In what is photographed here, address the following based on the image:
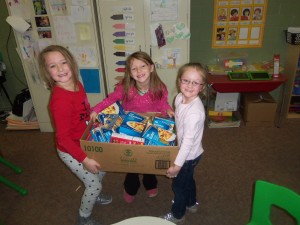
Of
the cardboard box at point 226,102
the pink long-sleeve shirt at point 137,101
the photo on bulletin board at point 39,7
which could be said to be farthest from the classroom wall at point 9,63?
the cardboard box at point 226,102

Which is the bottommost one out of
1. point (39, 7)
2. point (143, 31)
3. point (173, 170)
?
point (173, 170)

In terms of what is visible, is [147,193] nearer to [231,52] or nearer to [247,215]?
[247,215]

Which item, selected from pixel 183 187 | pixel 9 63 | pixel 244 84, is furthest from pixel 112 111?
pixel 9 63

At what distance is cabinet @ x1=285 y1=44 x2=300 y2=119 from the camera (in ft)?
9.89

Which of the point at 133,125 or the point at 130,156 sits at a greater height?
the point at 133,125

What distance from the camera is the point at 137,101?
1872mm

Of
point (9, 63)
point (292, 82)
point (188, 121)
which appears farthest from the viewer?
point (9, 63)

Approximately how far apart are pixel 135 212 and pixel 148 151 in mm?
896

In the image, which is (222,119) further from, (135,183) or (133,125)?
(133,125)

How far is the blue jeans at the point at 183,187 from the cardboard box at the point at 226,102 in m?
1.47

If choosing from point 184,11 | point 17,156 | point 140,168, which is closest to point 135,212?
point 140,168

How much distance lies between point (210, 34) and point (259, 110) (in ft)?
3.53

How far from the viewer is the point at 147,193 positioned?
7.59 ft

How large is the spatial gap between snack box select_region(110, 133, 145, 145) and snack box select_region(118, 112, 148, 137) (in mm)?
45
